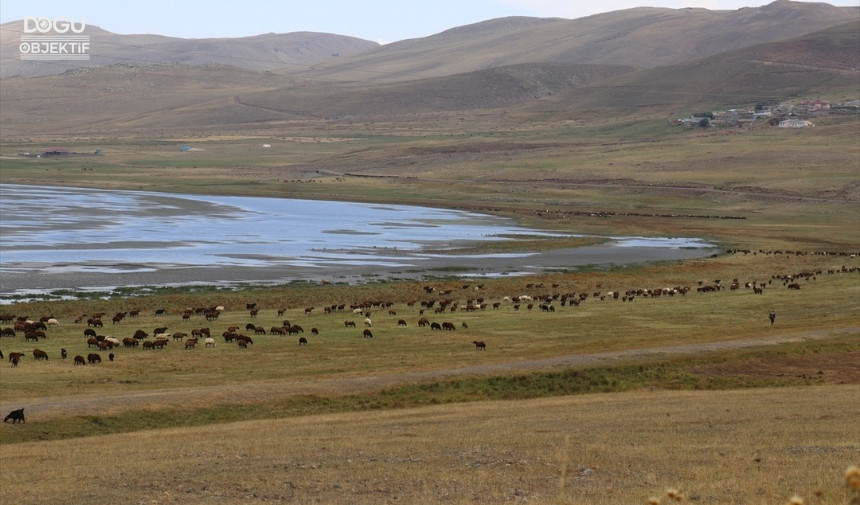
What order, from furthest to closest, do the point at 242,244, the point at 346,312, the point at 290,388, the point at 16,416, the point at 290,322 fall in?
the point at 242,244
the point at 346,312
the point at 290,322
the point at 290,388
the point at 16,416

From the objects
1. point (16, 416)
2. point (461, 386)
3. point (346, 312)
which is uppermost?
point (16, 416)

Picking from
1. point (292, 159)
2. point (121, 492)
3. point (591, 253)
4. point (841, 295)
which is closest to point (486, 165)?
point (292, 159)

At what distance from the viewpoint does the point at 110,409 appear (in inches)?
1021

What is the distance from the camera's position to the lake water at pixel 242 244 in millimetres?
59188

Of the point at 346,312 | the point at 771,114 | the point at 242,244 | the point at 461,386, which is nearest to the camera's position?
the point at 461,386

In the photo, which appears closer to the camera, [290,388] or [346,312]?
[290,388]

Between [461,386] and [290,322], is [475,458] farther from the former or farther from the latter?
[290,322]

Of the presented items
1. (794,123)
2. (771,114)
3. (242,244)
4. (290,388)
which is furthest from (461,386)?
(771,114)

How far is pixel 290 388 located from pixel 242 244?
45.1 meters

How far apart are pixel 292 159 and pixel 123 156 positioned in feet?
87.5

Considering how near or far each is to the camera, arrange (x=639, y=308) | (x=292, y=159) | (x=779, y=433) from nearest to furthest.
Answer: (x=779, y=433) → (x=639, y=308) → (x=292, y=159)

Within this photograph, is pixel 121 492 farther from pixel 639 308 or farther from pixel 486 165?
pixel 486 165

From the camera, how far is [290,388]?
28875 mm

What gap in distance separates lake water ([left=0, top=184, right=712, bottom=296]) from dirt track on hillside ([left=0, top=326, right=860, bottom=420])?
2602 cm
